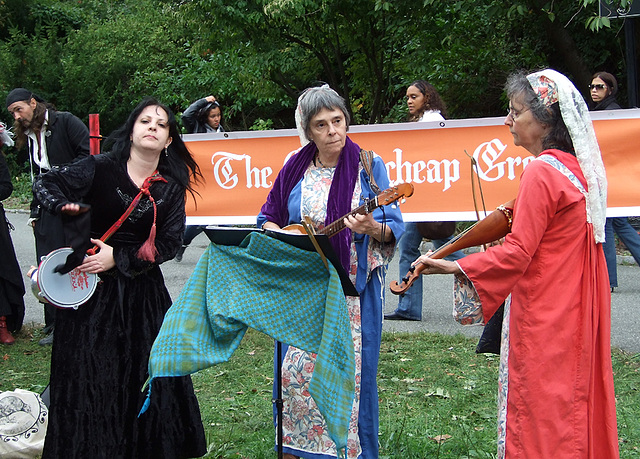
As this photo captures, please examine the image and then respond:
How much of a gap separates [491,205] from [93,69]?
16086mm

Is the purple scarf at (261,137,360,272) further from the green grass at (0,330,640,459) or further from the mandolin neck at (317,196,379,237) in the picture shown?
the green grass at (0,330,640,459)

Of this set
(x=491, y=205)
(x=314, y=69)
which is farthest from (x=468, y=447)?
(x=314, y=69)

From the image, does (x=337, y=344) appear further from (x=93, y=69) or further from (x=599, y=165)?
(x=93, y=69)

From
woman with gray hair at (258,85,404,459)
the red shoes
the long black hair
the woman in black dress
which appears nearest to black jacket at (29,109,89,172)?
the red shoes

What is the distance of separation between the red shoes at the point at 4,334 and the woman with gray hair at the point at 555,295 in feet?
17.5

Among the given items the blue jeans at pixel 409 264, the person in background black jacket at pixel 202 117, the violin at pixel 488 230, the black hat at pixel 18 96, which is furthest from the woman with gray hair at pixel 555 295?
the person in background black jacket at pixel 202 117

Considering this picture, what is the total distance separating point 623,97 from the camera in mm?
13148

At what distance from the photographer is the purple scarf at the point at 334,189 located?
3525mm

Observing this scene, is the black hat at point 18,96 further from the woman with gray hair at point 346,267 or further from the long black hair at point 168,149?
the woman with gray hair at point 346,267

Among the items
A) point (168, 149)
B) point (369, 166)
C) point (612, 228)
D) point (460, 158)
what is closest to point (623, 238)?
point (612, 228)

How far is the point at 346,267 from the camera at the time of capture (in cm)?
353

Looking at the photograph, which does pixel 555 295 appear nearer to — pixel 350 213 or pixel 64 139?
pixel 350 213

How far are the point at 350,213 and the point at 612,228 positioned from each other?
5.52 m

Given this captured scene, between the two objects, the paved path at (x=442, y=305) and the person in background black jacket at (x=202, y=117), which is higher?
the person in background black jacket at (x=202, y=117)
